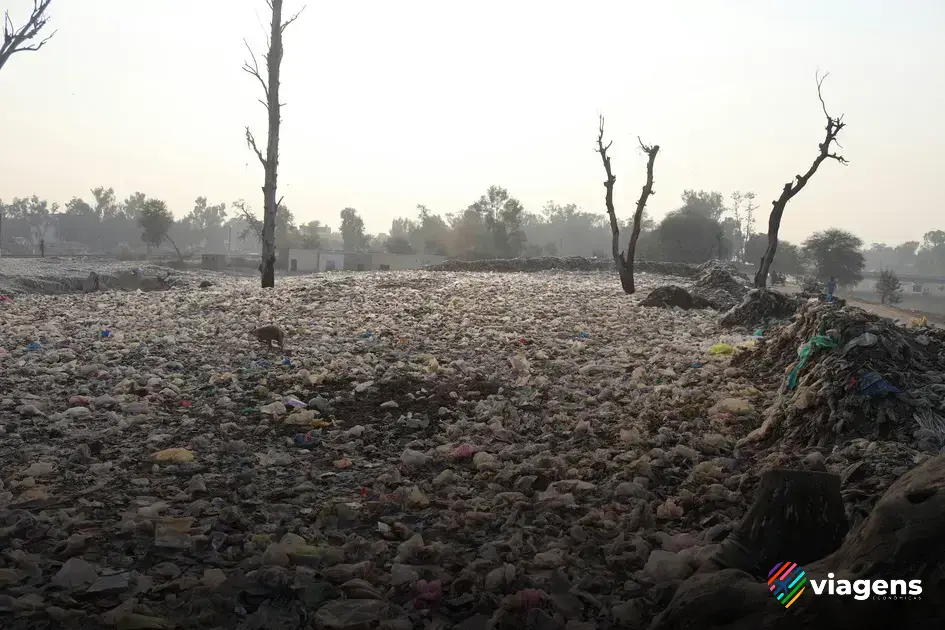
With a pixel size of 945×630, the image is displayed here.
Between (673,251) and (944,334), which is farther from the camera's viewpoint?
(673,251)

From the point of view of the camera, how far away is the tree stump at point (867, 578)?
1.52 m

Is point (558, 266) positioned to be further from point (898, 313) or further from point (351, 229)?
point (351, 229)

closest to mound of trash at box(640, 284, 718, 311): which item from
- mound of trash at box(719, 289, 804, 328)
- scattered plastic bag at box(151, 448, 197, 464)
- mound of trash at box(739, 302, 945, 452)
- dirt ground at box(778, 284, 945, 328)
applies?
mound of trash at box(719, 289, 804, 328)

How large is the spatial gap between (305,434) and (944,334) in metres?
4.46

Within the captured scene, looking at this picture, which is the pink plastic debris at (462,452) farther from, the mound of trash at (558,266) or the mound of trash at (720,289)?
the mound of trash at (558,266)

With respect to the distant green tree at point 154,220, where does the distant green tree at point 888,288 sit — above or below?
below

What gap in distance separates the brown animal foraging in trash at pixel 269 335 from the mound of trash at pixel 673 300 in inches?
201

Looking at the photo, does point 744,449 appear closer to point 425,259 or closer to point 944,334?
point 944,334

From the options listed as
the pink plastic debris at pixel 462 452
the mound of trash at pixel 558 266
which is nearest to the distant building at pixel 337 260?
the mound of trash at pixel 558 266

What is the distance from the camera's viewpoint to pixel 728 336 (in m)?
6.33

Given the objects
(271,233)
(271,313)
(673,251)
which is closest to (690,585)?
(271,313)

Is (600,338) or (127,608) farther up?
(600,338)

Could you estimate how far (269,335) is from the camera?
225 inches

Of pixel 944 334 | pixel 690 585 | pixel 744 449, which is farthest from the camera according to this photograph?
pixel 944 334
